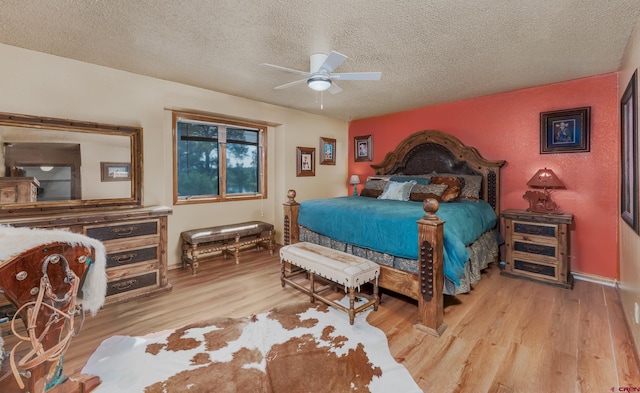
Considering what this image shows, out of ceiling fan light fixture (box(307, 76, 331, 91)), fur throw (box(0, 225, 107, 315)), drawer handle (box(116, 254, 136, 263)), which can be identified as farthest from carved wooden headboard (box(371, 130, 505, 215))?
fur throw (box(0, 225, 107, 315))

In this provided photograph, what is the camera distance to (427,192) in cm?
395

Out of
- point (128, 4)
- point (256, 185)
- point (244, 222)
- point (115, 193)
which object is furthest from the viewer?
point (256, 185)

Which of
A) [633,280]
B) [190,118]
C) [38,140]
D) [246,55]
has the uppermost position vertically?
[246,55]

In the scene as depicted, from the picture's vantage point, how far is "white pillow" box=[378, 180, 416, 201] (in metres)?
4.10

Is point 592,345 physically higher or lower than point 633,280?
lower

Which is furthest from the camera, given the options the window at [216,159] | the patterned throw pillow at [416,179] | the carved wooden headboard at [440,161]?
the patterned throw pillow at [416,179]

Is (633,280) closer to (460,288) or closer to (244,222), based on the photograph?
(460,288)

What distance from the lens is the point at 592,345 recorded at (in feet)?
6.93

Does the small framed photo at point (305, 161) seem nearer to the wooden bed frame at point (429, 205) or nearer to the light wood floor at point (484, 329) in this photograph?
the wooden bed frame at point (429, 205)

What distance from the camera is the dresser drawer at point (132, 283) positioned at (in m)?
2.79

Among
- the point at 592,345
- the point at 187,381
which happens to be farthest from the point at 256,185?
the point at 592,345

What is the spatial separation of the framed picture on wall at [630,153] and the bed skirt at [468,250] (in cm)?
120

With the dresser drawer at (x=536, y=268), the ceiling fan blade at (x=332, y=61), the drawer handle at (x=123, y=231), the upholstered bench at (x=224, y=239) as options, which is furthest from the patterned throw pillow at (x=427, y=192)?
the drawer handle at (x=123, y=231)

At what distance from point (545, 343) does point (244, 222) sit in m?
4.05
